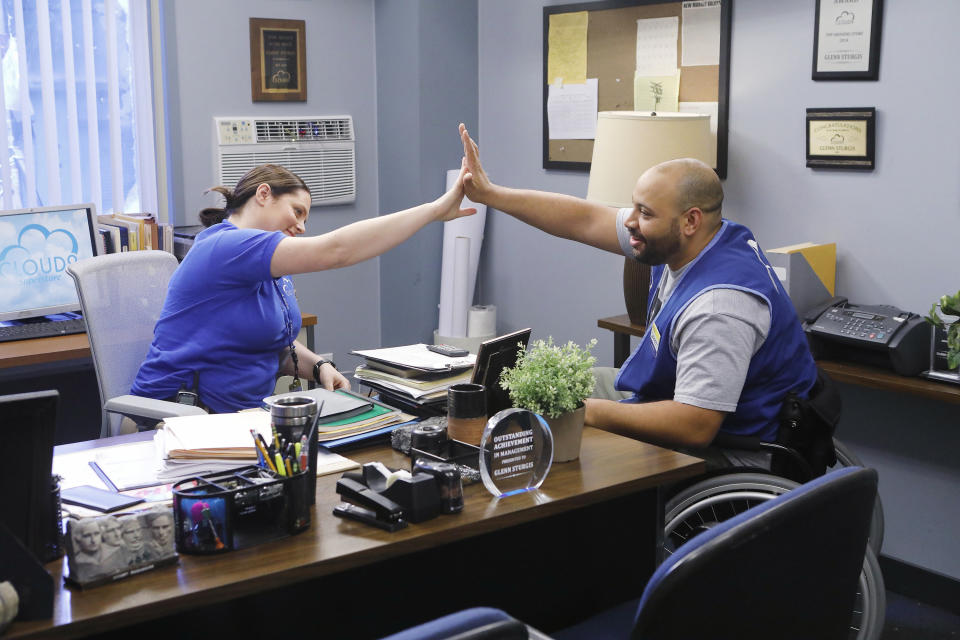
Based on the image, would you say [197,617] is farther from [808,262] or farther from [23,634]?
[808,262]

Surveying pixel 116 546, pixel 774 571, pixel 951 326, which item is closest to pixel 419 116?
pixel 951 326

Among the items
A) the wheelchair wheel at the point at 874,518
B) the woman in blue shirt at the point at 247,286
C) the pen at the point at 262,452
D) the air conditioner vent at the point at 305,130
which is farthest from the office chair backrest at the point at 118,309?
the wheelchair wheel at the point at 874,518

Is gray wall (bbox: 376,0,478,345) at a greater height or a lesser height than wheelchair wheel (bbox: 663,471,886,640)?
greater

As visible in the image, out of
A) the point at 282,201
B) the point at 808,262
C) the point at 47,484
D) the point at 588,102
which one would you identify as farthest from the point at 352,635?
the point at 588,102

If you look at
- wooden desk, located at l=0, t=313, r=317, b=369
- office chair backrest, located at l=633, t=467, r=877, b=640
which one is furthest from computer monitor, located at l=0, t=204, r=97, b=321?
office chair backrest, located at l=633, t=467, r=877, b=640

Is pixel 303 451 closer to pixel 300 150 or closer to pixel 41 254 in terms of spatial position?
pixel 41 254

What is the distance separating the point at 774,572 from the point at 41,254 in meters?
3.16

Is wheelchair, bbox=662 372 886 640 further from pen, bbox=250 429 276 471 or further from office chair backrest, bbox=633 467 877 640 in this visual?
pen, bbox=250 429 276 471

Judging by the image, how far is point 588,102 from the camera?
4102 millimetres

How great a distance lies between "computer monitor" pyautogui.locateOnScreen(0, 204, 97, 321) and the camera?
3559 millimetres

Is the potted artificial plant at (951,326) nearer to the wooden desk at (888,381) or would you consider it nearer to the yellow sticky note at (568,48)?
the wooden desk at (888,381)

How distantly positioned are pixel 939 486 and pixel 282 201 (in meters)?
2.19

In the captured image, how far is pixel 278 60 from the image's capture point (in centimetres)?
446

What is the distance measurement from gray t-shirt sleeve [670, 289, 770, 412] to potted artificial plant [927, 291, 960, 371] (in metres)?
0.75
